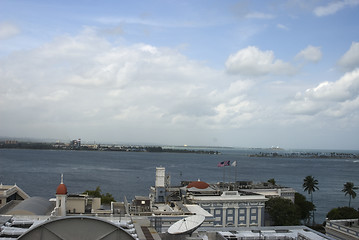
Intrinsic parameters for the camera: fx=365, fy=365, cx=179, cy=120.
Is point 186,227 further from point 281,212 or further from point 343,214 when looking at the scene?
point 343,214

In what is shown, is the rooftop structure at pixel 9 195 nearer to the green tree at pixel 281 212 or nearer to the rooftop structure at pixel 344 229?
the rooftop structure at pixel 344 229

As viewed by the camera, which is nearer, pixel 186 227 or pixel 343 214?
pixel 186 227

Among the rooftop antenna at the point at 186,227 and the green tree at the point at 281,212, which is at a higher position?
the rooftop antenna at the point at 186,227

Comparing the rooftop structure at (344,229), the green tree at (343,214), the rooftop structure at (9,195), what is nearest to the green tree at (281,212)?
the green tree at (343,214)

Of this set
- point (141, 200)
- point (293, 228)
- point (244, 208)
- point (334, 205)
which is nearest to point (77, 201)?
point (141, 200)

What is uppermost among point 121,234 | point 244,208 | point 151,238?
point 121,234

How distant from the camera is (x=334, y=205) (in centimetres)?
9381

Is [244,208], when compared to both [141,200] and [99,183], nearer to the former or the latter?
[141,200]

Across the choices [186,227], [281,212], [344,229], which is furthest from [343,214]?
[186,227]

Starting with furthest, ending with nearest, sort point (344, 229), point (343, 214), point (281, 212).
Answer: point (343, 214) → point (281, 212) → point (344, 229)

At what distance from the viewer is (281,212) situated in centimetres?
5297

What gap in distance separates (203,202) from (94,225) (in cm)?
3745

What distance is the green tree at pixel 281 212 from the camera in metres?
53.0

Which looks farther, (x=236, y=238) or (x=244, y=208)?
(x=244, y=208)
